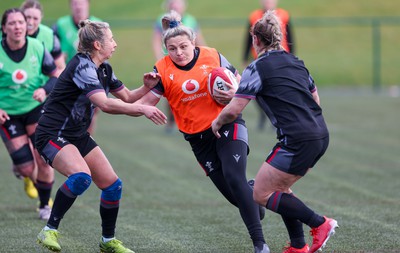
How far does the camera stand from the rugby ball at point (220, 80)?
6113 millimetres

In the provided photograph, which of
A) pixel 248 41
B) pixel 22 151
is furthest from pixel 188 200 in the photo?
pixel 248 41

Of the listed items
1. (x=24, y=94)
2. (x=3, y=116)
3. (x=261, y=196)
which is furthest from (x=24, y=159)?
(x=261, y=196)

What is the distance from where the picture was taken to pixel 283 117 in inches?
223

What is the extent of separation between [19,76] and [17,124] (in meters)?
0.48

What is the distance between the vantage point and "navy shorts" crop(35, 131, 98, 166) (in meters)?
6.18

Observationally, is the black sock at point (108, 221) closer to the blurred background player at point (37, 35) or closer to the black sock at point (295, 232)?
the black sock at point (295, 232)

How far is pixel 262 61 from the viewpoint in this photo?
224 inches

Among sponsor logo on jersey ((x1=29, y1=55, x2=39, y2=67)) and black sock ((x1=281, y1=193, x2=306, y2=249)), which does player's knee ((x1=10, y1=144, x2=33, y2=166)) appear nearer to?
sponsor logo on jersey ((x1=29, y1=55, x2=39, y2=67))

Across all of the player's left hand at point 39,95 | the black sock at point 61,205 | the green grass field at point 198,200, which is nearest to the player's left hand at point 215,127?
the green grass field at point 198,200

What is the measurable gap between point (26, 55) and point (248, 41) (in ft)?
21.9

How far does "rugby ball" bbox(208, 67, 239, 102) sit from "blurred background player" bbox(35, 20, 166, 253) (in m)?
0.47

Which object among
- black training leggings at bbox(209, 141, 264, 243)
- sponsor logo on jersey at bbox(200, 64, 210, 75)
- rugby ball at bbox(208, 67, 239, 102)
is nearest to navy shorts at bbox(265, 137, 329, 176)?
black training leggings at bbox(209, 141, 264, 243)

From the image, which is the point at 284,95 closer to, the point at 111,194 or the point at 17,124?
the point at 111,194

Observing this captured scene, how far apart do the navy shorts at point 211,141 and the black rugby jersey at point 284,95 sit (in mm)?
568
